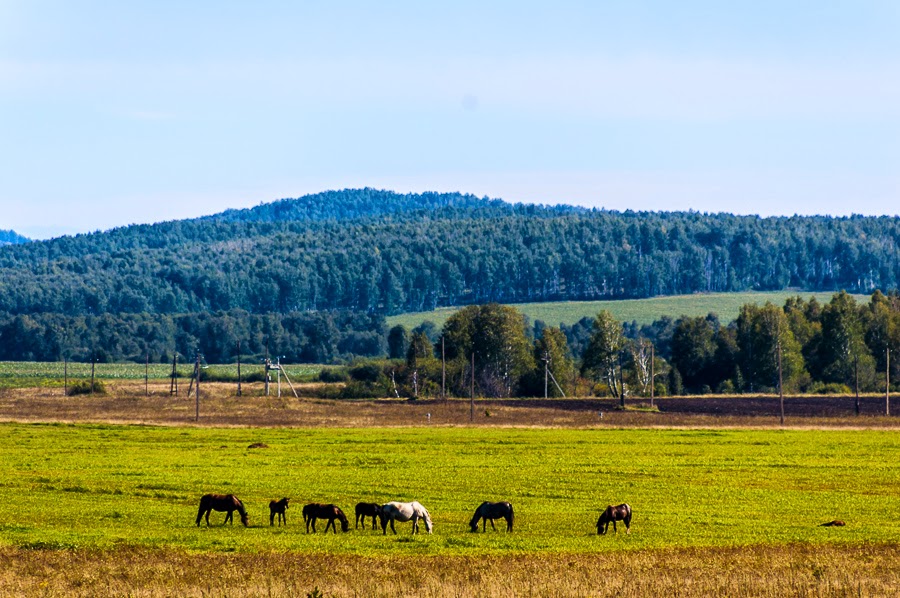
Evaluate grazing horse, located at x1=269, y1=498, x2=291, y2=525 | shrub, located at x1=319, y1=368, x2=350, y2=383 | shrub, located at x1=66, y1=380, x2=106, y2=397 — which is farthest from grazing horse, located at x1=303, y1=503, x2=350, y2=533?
shrub, located at x1=319, y1=368, x2=350, y2=383

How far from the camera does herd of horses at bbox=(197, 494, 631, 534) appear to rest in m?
30.8

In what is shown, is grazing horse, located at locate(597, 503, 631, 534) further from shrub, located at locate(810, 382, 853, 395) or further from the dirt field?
shrub, located at locate(810, 382, 853, 395)

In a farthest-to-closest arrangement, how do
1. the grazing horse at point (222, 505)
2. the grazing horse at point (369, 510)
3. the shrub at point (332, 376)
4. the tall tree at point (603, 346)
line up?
1. the shrub at point (332, 376)
2. the tall tree at point (603, 346)
3. the grazing horse at point (222, 505)
4. the grazing horse at point (369, 510)

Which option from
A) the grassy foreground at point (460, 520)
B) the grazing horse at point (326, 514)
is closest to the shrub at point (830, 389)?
the grassy foreground at point (460, 520)

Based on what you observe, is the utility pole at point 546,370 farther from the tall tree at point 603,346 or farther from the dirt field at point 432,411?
the dirt field at point 432,411

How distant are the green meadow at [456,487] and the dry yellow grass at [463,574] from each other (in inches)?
61.8

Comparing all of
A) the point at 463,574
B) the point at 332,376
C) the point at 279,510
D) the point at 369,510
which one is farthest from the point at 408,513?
the point at 332,376

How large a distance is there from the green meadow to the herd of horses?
40 cm

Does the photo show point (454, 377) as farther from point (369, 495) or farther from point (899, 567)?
point (899, 567)

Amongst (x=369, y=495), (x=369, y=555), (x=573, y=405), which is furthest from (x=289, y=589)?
(x=573, y=405)

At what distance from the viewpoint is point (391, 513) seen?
30984 millimetres

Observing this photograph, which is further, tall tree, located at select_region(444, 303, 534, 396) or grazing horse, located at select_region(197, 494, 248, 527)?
tall tree, located at select_region(444, 303, 534, 396)

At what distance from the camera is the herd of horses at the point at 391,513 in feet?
101

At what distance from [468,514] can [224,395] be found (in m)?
106
